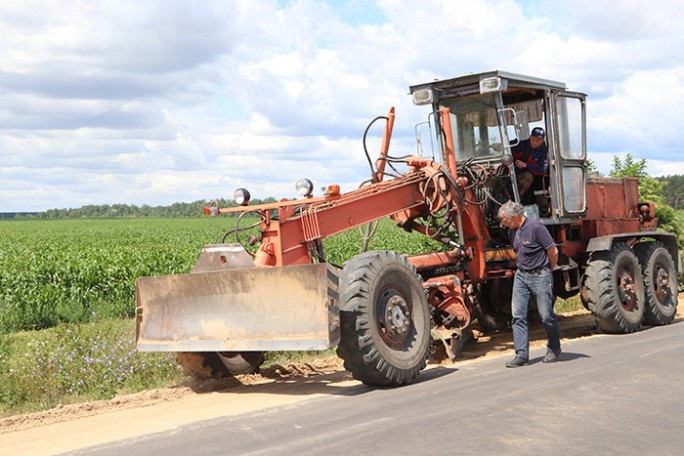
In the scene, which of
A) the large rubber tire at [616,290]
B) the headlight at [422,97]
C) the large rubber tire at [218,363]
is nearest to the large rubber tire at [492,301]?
the large rubber tire at [616,290]

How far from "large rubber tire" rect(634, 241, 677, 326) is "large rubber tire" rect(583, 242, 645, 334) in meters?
0.33

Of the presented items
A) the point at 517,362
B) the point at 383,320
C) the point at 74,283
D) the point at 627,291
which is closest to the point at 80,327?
the point at 383,320

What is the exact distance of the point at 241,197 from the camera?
9031mm

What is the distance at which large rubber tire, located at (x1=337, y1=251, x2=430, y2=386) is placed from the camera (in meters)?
7.81

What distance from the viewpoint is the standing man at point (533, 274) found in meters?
9.34

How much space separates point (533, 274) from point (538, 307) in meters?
0.38

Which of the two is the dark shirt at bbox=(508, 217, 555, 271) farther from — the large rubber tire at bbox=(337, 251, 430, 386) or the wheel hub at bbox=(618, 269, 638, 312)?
the wheel hub at bbox=(618, 269, 638, 312)

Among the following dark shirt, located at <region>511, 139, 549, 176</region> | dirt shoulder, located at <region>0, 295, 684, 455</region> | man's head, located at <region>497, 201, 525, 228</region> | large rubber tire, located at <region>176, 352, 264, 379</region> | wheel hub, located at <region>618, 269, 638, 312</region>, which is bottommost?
dirt shoulder, located at <region>0, 295, 684, 455</region>

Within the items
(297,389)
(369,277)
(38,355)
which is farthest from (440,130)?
(38,355)

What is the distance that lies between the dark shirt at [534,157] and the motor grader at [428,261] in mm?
112

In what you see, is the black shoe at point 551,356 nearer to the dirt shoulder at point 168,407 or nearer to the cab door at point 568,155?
the dirt shoulder at point 168,407

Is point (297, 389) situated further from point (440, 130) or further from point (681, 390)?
point (440, 130)

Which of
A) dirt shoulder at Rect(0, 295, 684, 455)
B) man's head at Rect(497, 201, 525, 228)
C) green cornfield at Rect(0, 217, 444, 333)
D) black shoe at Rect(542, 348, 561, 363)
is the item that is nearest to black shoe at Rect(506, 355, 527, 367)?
black shoe at Rect(542, 348, 561, 363)

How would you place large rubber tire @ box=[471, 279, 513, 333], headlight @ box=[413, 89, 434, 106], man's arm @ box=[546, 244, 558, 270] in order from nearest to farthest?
man's arm @ box=[546, 244, 558, 270], headlight @ box=[413, 89, 434, 106], large rubber tire @ box=[471, 279, 513, 333]
